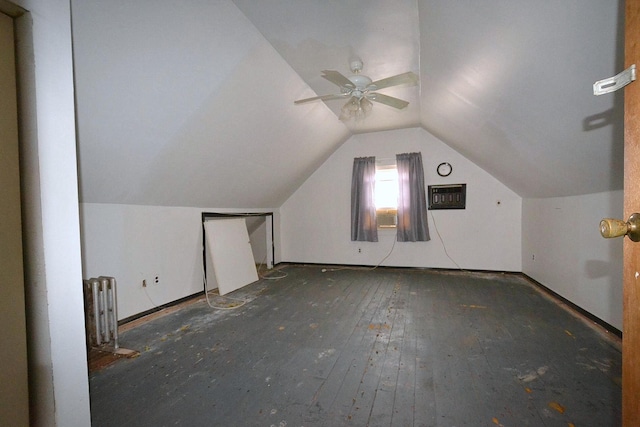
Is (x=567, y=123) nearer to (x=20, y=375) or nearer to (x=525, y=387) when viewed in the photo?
(x=525, y=387)

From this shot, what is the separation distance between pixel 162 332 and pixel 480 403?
8.30 feet

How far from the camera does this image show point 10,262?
850mm

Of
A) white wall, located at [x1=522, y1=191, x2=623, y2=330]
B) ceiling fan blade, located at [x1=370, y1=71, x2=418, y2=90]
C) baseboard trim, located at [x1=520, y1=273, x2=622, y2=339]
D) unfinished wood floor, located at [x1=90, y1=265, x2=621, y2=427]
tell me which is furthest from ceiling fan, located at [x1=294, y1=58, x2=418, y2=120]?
baseboard trim, located at [x1=520, y1=273, x2=622, y2=339]

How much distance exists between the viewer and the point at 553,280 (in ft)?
10.7

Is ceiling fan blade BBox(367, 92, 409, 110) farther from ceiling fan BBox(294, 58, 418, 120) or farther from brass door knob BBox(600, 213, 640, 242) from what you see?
brass door knob BBox(600, 213, 640, 242)

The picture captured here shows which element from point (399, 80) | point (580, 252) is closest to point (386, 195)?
point (580, 252)

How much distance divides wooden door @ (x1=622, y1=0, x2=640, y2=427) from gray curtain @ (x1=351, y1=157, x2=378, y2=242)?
4307mm

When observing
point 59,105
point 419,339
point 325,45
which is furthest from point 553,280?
point 59,105

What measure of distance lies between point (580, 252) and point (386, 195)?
2.91 m

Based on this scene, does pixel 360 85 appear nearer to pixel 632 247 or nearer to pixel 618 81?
pixel 618 81

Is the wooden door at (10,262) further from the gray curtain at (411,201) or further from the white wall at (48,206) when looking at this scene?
the gray curtain at (411,201)

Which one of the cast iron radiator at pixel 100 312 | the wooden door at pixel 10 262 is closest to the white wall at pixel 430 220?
the cast iron radiator at pixel 100 312

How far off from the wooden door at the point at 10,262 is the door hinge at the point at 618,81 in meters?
1.65

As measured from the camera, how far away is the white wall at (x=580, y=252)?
2.19 meters
